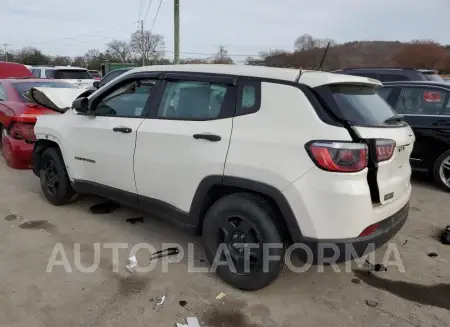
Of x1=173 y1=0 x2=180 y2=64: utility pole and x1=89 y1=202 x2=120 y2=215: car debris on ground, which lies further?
x1=173 y1=0 x2=180 y2=64: utility pole

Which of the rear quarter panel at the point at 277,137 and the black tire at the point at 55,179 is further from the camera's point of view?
the black tire at the point at 55,179

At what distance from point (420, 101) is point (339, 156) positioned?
4307mm

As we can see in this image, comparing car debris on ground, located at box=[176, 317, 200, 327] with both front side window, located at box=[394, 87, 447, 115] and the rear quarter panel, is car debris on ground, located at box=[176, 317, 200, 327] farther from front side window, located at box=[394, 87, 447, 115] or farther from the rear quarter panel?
front side window, located at box=[394, 87, 447, 115]

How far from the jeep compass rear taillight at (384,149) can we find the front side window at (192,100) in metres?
1.23

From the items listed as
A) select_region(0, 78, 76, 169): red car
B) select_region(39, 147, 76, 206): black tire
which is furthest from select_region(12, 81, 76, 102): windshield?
select_region(39, 147, 76, 206): black tire

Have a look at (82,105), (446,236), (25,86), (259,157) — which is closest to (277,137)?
(259,157)

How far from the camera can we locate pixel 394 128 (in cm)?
305

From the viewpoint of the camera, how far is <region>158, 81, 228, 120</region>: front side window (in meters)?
3.19

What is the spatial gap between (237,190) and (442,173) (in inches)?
164

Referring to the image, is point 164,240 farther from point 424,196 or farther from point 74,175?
point 424,196

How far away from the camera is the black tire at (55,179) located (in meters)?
4.74

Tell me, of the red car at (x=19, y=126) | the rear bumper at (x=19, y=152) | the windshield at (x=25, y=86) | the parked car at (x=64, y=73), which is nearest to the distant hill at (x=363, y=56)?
the red car at (x=19, y=126)

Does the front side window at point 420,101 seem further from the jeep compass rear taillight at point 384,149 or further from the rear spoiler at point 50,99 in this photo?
the rear spoiler at point 50,99

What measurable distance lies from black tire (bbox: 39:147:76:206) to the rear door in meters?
3.41
